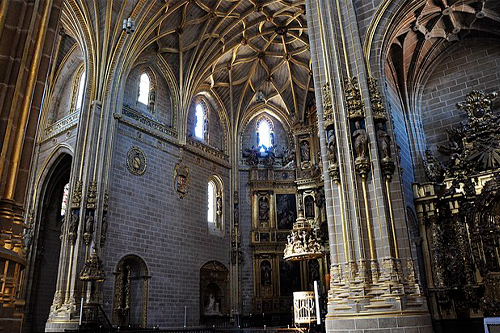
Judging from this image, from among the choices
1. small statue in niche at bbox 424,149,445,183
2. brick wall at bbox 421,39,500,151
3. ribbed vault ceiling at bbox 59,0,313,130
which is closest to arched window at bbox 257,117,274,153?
ribbed vault ceiling at bbox 59,0,313,130

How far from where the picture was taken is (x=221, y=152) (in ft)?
78.7

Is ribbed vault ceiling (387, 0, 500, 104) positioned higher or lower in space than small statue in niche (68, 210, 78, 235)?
higher

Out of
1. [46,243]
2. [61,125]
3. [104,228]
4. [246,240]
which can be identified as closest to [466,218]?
[246,240]

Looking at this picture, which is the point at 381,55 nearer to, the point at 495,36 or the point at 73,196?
the point at 495,36

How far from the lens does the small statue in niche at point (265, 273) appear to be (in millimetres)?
22438

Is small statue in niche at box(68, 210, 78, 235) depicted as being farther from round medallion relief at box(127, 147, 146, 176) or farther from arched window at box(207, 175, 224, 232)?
arched window at box(207, 175, 224, 232)

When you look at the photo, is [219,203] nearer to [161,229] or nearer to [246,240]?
[246,240]

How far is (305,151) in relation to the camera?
2464cm

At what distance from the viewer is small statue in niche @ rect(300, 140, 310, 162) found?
2447cm

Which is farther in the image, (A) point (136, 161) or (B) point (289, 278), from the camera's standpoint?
(B) point (289, 278)

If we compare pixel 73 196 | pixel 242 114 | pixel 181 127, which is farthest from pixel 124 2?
pixel 242 114

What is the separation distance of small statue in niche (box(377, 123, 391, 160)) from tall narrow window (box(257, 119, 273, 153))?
49.3 feet

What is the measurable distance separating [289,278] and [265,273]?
4.47 feet

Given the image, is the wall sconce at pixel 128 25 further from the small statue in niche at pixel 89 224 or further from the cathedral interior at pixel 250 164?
the small statue in niche at pixel 89 224
